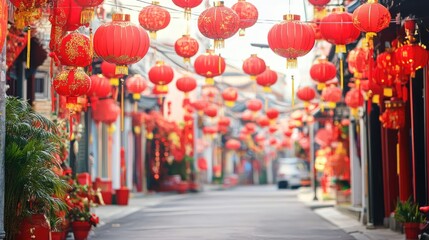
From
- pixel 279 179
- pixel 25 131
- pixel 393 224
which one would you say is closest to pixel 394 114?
pixel 393 224

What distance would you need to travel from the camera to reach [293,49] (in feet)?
59.5

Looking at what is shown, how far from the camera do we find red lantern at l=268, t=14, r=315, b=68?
18.1m

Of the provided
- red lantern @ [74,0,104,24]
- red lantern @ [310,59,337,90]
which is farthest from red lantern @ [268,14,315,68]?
red lantern @ [310,59,337,90]

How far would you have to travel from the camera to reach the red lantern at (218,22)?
17703mm

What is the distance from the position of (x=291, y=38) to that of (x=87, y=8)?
11.3 ft

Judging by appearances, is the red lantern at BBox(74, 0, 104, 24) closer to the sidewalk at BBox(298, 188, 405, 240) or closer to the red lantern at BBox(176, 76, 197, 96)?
the sidewalk at BBox(298, 188, 405, 240)

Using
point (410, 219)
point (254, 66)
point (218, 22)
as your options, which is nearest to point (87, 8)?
point (218, 22)

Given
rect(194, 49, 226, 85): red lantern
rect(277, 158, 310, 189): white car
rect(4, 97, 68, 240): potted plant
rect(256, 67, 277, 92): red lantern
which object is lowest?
rect(4, 97, 68, 240): potted plant

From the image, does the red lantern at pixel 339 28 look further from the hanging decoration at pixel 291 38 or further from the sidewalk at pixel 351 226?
the sidewalk at pixel 351 226

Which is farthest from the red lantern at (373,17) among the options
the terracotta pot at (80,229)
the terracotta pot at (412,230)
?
the terracotta pot at (80,229)

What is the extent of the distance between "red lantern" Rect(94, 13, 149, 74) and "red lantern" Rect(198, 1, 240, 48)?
3.43 feet

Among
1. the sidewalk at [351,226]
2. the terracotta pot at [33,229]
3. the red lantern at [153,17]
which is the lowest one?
the sidewalk at [351,226]

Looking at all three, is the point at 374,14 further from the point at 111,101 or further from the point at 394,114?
the point at 111,101

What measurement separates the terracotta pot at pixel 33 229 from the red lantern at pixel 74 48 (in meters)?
2.60
